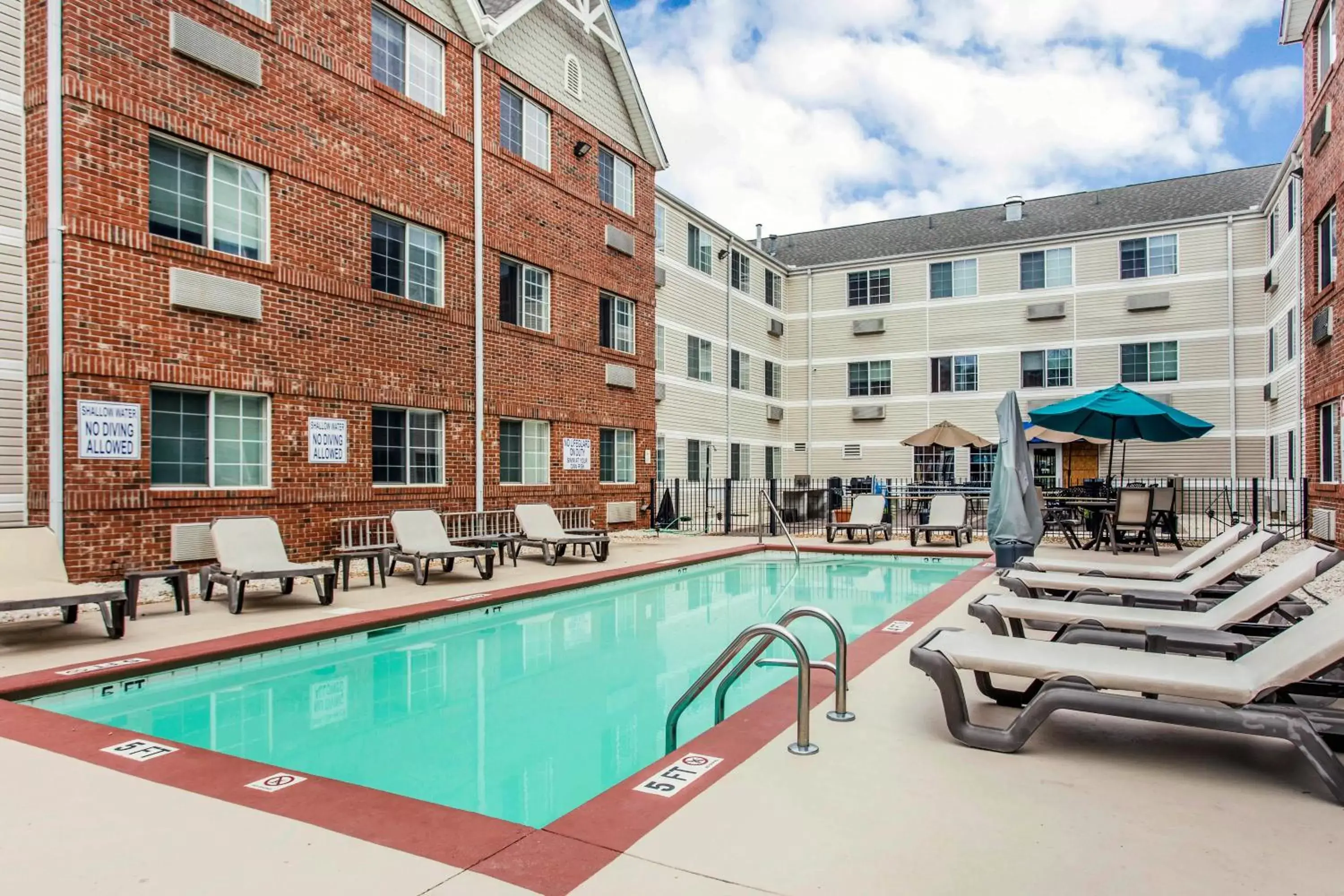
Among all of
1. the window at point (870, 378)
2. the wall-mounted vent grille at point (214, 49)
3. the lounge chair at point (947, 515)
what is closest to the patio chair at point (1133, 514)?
the lounge chair at point (947, 515)

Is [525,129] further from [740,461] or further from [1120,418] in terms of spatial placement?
[740,461]

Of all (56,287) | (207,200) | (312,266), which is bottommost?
(56,287)

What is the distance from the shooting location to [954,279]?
2948 cm

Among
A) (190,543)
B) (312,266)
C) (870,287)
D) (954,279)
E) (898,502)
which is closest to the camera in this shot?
(190,543)

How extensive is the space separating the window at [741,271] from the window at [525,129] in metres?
11.4

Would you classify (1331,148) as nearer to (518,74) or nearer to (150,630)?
(518,74)

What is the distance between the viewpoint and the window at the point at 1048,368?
27.7 meters

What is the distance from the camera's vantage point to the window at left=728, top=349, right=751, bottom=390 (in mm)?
27062

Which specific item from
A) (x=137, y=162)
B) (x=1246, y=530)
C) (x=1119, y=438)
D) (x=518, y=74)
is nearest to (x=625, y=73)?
(x=518, y=74)

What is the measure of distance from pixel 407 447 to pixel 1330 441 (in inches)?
625

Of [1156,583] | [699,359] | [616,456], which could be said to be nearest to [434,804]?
[1156,583]

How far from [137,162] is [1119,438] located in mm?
15631

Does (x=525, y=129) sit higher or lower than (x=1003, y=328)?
higher

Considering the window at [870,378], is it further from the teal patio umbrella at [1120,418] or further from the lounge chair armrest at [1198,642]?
the lounge chair armrest at [1198,642]
